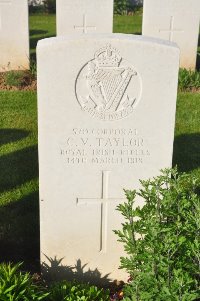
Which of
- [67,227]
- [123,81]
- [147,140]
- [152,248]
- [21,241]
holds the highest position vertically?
[123,81]

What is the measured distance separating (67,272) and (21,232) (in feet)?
2.62

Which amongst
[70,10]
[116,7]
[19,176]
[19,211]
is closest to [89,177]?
[19,211]

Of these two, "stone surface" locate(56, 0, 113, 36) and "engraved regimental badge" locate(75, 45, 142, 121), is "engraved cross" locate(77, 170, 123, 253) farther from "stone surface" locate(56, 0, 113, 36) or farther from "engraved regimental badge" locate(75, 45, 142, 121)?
"stone surface" locate(56, 0, 113, 36)

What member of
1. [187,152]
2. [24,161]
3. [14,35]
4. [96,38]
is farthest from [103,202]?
[14,35]

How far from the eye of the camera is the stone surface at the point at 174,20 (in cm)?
909

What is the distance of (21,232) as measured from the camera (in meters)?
4.73

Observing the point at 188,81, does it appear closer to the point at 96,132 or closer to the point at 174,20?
the point at 174,20

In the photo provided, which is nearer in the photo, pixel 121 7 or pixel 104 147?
pixel 104 147

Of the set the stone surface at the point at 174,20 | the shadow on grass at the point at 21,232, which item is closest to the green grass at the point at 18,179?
the shadow on grass at the point at 21,232

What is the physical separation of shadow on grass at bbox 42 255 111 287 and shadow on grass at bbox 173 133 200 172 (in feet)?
7.34

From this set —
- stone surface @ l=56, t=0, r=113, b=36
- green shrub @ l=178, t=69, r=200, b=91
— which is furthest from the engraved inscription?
stone surface @ l=56, t=0, r=113, b=36

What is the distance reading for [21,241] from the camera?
459 cm

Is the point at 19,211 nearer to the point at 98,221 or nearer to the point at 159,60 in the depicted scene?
the point at 98,221

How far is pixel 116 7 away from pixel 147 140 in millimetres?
13772
